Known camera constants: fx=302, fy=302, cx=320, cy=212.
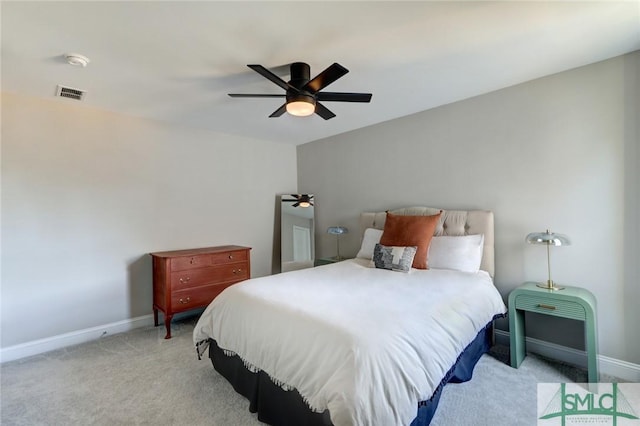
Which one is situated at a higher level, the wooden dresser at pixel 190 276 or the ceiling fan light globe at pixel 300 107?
the ceiling fan light globe at pixel 300 107

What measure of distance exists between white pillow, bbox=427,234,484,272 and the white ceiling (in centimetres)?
145

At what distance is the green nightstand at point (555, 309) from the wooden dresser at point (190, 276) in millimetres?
2904

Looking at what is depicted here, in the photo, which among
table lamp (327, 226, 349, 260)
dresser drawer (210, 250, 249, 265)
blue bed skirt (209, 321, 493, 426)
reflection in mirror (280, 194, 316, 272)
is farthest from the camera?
reflection in mirror (280, 194, 316, 272)

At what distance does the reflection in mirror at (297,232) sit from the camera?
4754 mm

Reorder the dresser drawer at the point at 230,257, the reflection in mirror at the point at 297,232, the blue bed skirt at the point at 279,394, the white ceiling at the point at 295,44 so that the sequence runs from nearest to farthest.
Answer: the blue bed skirt at the point at 279,394 < the white ceiling at the point at 295,44 < the dresser drawer at the point at 230,257 < the reflection in mirror at the point at 297,232

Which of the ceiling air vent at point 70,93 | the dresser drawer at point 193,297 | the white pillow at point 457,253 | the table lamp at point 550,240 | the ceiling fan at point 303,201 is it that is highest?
the ceiling air vent at point 70,93

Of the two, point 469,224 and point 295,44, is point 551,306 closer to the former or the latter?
point 469,224

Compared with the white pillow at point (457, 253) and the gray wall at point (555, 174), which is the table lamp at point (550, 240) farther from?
the white pillow at point (457, 253)

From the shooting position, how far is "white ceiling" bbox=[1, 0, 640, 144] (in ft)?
5.67

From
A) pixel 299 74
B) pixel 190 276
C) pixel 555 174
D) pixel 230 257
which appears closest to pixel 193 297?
pixel 190 276

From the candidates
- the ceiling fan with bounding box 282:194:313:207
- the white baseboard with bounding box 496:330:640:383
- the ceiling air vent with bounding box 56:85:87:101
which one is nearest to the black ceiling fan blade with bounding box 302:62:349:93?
the ceiling air vent with bounding box 56:85:87:101

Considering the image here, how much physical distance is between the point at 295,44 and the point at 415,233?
1981 millimetres

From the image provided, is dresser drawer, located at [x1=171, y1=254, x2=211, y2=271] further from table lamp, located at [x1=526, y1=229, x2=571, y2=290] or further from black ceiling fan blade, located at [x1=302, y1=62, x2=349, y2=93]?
table lamp, located at [x1=526, y1=229, x2=571, y2=290]

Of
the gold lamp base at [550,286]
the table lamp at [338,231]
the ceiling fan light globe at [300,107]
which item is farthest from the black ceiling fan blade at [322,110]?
the gold lamp base at [550,286]
